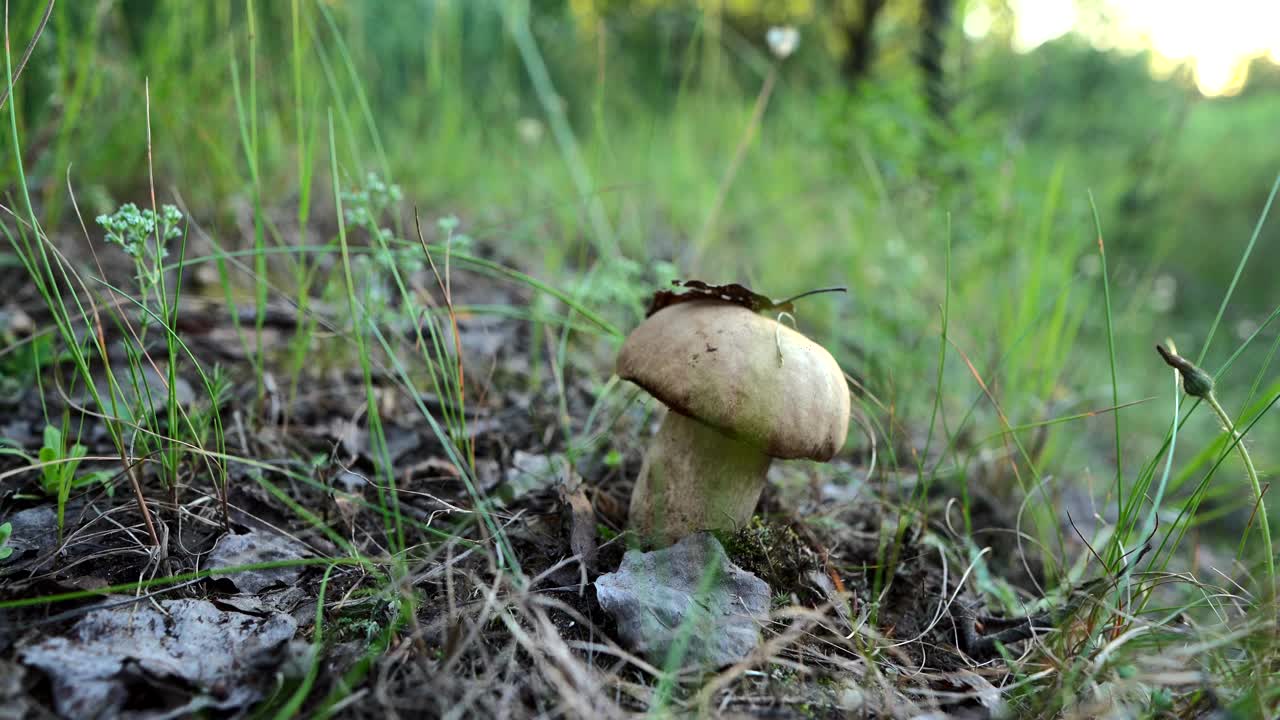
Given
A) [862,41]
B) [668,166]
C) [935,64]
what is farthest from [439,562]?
[862,41]

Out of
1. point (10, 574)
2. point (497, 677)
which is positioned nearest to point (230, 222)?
point (10, 574)

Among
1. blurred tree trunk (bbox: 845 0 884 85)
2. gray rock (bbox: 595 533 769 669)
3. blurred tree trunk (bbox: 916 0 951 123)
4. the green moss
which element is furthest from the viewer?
blurred tree trunk (bbox: 845 0 884 85)

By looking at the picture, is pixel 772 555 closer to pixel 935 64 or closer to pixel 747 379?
pixel 747 379

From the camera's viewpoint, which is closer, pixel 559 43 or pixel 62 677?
pixel 62 677

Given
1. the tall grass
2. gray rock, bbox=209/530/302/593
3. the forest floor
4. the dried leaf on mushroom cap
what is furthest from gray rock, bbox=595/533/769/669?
gray rock, bbox=209/530/302/593

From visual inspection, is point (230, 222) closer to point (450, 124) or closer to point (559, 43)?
point (450, 124)

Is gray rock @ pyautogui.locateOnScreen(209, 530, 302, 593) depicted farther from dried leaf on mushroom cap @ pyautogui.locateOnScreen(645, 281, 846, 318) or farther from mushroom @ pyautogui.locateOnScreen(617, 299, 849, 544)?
dried leaf on mushroom cap @ pyautogui.locateOnScreen(645, 281, 846, 318)
